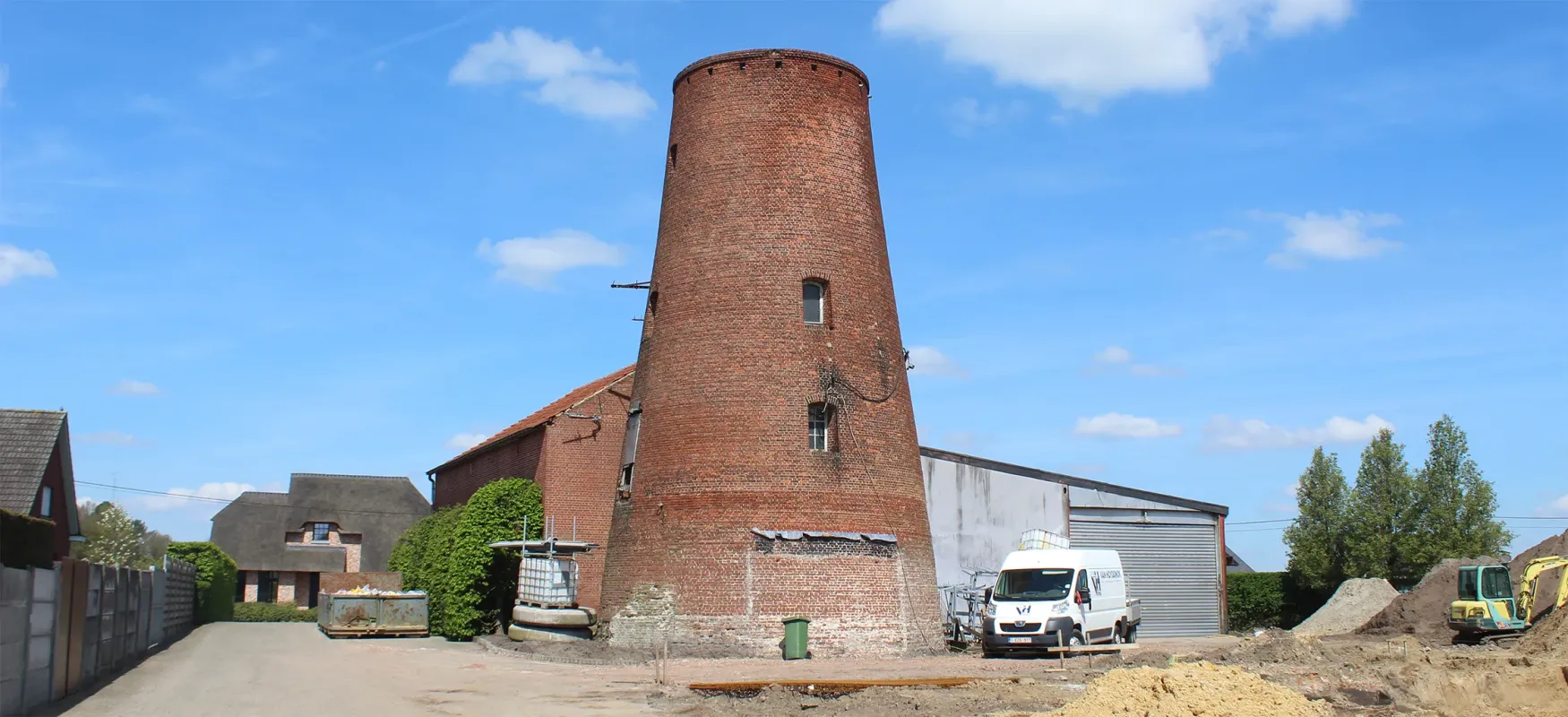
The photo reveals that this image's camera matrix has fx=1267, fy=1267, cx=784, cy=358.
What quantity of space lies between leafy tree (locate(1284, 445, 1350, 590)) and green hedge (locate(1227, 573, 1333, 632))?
0.71m

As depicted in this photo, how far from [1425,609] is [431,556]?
26196 mm

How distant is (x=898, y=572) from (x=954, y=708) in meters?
8.82

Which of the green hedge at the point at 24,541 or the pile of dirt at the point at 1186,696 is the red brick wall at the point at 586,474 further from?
the pile of dirt at the point at 1186,696

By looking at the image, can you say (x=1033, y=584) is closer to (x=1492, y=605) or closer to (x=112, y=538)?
(x=1492, y=605)

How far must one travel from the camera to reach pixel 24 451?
107 feet

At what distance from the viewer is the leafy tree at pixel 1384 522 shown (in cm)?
4159

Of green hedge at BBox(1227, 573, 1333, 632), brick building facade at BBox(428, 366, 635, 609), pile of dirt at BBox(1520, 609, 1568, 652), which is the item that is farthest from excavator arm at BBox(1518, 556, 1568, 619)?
brick building facade at BBox(428, 366, 635, 609)

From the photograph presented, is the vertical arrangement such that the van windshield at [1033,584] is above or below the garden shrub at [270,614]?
above

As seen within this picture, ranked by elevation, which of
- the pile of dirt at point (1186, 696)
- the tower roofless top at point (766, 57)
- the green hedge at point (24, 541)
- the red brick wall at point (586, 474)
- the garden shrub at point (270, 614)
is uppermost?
the tower roofless top at point (766, 57)

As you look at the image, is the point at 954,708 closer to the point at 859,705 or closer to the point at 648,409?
the point at 859,705

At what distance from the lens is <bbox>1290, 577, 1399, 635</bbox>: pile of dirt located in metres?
34.9

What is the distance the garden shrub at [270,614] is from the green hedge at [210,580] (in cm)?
40

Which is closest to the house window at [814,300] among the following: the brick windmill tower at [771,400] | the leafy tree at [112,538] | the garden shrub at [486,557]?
the brick windmill tower at [771,400]

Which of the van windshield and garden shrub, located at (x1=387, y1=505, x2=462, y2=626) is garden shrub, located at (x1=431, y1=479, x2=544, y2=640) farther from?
the van windshield
